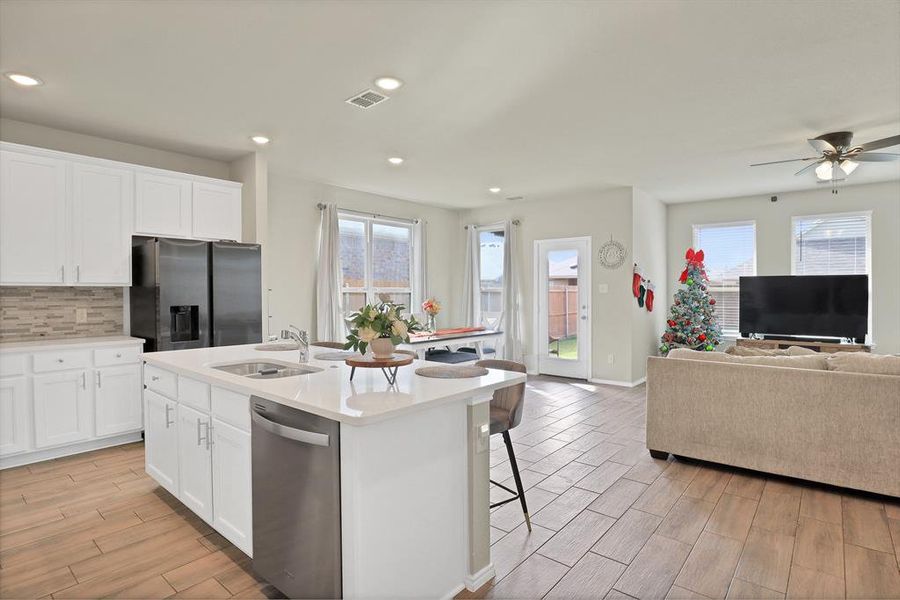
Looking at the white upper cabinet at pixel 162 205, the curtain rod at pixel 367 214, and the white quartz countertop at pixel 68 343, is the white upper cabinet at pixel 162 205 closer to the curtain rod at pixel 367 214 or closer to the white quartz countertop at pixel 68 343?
the white quartz countertop at pixel 68 343

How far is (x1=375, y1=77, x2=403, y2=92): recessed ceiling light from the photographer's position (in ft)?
10.2

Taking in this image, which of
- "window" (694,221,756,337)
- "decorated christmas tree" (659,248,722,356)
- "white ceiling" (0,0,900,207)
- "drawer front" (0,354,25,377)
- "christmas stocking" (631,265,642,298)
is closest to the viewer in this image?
"white ceiling" (0,0,900,207)

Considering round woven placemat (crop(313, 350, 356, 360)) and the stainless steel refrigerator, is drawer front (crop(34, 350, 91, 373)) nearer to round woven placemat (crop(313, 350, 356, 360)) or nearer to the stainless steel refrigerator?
the stainless steel refrigerator

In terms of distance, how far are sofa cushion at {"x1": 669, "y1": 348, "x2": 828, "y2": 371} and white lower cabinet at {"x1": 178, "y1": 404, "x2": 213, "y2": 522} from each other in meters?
3.33

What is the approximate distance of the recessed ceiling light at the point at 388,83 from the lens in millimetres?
3117

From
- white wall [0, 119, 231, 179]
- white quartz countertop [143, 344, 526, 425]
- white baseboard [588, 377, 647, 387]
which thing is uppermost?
white wall [0, 119, 231, 179]

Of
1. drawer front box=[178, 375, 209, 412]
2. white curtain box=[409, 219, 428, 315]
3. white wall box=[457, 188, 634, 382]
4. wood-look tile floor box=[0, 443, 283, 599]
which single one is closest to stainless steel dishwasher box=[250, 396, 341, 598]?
wood-look tile floor box=[0, 443, 283, 599]

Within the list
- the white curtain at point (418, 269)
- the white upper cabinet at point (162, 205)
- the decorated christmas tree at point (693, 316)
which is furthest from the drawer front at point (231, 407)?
the decorated christmas tree at point (693, 316)

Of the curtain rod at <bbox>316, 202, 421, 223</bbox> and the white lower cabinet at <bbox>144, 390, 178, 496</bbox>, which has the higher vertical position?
the curtain rod at <bbox>316, 202, 421, 223</bbox>

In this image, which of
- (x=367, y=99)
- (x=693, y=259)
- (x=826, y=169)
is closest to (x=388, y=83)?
(x=367, y=99)

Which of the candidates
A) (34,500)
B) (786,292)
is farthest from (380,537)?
(786,292)

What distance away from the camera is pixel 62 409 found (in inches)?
147

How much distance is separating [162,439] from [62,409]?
1525mm

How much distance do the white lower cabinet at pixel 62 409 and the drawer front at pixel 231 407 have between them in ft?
7.55
